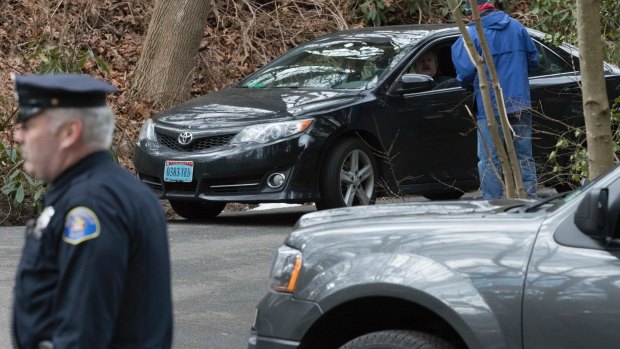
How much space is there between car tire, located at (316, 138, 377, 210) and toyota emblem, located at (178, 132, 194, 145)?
1.16m

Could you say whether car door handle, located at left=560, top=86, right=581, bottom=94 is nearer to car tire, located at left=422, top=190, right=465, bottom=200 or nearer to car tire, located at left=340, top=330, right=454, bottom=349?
car tire, located at left=422, top=190, right=465, bottom=200

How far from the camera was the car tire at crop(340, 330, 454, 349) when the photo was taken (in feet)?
14.9

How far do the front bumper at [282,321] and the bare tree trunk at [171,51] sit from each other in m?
9.53

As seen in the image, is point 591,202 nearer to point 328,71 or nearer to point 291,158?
point 291,158

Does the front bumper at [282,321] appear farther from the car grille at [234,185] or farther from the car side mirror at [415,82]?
the car side mirror at [415,82]

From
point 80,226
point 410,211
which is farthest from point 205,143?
point 80,226

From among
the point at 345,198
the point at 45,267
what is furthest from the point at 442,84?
the point at 45,267

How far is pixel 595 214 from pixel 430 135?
6.89 meters

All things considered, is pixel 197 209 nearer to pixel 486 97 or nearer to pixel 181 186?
pixel 181 186

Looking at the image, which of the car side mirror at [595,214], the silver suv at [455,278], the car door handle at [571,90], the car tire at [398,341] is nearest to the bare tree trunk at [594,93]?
the silver suv at [455,278]

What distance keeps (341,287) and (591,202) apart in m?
1.01

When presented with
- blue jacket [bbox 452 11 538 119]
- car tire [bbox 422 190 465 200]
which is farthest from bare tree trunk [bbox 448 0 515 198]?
car tire [bbox 422 190 465 200]

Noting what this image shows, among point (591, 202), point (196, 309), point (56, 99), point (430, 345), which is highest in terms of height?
point (56, 99)

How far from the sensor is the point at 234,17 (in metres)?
16.9
